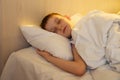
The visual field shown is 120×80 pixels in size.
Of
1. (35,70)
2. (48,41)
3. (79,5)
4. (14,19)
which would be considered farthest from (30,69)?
(79,5)

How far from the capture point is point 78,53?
125 cm

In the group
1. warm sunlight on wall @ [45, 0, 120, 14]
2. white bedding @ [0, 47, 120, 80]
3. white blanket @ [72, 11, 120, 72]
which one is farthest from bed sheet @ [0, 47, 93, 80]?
warm sunlight on wall @ [45, 0, 120, 14]

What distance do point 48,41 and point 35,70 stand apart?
0.23 meters

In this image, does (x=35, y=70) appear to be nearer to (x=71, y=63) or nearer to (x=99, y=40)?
(x=71, y=63)

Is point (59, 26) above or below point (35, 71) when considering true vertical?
above

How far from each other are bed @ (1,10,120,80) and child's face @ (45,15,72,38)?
0.67ft

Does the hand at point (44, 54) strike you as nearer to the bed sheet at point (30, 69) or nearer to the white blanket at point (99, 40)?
the bed sheet at point (30, 69)

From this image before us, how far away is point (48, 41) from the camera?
1.35 meters

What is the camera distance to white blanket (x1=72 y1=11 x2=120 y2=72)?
1164 millimetres

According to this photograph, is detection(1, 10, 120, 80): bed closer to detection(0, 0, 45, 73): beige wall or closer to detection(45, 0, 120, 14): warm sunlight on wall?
detection(0, 0, 45, 73): beige wall

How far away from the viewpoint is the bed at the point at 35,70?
3.66 feet

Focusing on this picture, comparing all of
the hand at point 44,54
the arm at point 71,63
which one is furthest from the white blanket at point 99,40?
the hand at point 44,54

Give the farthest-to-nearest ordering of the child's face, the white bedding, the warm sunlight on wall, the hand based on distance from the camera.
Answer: the warm sunlight on wall
the child's face
the hand
the white bedding

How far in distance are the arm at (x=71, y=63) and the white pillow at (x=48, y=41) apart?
0.15ft
